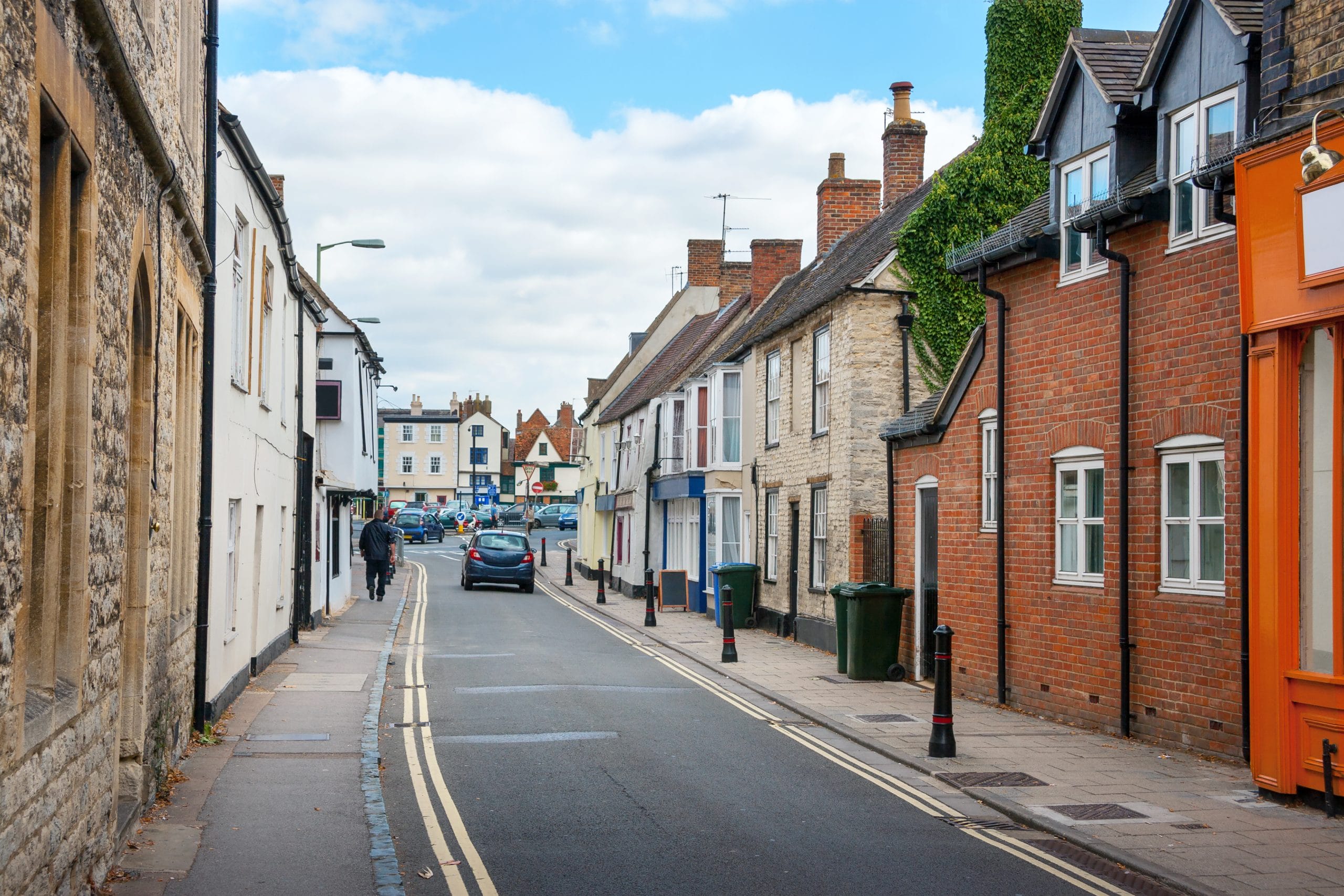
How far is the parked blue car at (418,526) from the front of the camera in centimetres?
6456

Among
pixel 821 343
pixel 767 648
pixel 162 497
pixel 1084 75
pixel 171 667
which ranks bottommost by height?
pixel 767 648

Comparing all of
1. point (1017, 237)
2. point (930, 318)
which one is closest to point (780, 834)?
point (1017, 237)

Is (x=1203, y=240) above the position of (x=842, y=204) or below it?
below

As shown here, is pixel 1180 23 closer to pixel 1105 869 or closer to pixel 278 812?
pixel 1105 869

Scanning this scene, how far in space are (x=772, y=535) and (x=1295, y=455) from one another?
15.7 metres

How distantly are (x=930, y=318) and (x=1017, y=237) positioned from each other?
543cm

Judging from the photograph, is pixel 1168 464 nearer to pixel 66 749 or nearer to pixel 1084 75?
pixel 1084 75

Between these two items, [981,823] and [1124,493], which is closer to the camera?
[981,823]

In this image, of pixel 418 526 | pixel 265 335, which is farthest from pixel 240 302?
pixel 418 526

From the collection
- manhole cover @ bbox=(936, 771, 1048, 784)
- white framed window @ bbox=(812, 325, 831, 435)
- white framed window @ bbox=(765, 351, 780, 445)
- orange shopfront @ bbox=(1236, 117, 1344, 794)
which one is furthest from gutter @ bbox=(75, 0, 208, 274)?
white framed window @ bbox=(765, 351, 780, 445)

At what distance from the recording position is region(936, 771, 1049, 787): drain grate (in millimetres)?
9711

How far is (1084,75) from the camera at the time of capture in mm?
12906

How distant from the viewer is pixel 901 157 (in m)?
26.2

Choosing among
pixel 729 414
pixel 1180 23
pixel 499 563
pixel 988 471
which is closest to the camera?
pixel 1180 23
